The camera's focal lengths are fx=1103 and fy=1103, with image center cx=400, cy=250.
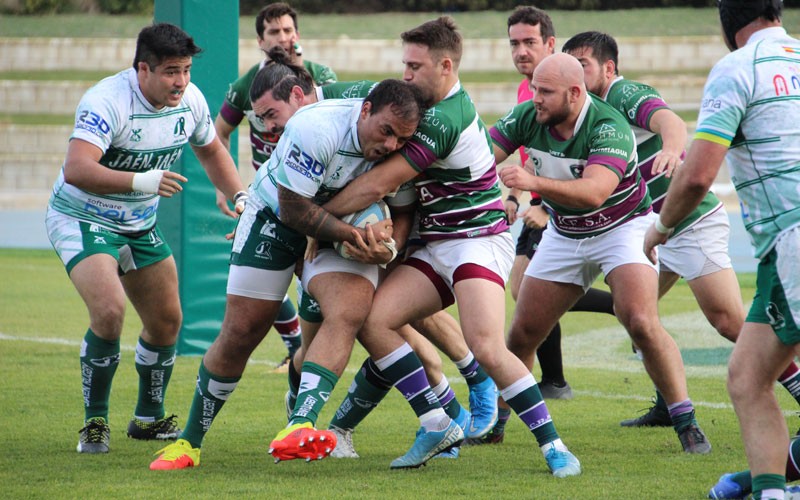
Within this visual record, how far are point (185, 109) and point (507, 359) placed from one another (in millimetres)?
2280

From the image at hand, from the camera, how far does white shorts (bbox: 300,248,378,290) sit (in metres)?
5.25

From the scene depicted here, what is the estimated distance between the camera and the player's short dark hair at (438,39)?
5258mm

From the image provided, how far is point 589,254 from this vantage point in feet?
18.8

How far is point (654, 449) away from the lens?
5.81m

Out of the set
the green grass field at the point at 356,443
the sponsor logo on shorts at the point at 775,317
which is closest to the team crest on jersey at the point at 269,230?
the green grass field at the point at 356,443

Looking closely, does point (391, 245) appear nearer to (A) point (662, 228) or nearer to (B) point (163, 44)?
(A) point (662, 228)

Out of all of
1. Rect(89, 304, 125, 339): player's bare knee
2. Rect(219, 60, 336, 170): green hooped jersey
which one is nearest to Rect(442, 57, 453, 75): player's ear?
Rect(89, 304, 125, 339): player's bare knee

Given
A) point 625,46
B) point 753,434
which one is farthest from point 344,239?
point 625,46

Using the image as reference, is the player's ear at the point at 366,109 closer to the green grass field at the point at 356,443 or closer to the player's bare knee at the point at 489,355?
the player's bare knee at the point at 489,355

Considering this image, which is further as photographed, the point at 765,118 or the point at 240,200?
the point at 240,200

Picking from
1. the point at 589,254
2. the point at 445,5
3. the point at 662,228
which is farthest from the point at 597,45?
the point at 445,5

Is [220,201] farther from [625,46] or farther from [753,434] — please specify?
[625,46]

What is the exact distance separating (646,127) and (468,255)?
155 cm

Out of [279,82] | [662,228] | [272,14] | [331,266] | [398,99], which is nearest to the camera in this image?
[662,228]
